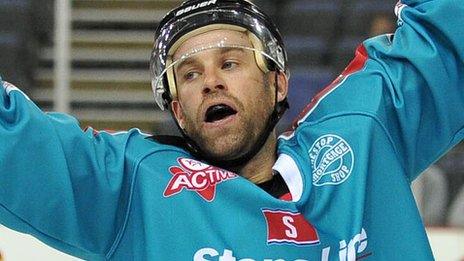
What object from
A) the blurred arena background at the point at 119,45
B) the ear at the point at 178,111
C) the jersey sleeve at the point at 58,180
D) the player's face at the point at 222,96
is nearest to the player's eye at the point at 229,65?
the player's face at the point at 222,96

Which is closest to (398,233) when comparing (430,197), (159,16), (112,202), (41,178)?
(112,202)

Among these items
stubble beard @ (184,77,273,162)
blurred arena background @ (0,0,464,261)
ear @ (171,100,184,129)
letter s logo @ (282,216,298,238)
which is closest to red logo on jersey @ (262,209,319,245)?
letter s logo @ (282,216,298,238)

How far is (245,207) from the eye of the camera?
73.0 inches

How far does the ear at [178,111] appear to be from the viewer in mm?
1988

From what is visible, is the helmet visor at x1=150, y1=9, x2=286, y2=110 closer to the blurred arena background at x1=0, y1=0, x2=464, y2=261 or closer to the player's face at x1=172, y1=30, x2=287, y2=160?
the player's face at x1=172, y1=30, x2=287, y2=160

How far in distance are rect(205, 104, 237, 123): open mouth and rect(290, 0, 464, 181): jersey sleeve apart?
17cm

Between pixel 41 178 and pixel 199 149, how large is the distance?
31 cm

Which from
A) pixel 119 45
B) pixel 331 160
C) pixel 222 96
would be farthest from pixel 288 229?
pixel 119 45

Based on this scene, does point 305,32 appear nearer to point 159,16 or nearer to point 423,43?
point 159,16

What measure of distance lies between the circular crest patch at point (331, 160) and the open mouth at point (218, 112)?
0.16 meters

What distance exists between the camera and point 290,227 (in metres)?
1.84

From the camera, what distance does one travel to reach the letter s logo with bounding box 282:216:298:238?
6.00ft

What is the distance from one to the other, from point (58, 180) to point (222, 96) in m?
0.32

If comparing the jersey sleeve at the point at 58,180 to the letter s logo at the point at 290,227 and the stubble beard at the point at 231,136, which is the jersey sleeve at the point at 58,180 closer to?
the stubble beard at the point at 231,136
